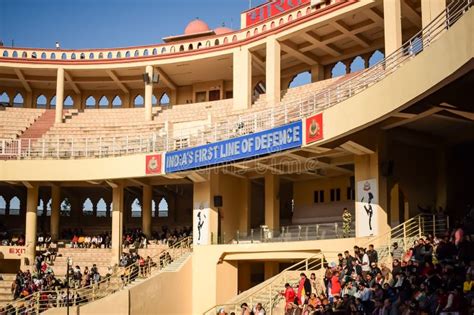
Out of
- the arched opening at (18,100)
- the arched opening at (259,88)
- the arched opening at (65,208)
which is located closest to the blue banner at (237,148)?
the arched opening at (259,88)

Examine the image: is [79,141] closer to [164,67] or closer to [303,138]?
[164,67]

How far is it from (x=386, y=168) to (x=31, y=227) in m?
18.8

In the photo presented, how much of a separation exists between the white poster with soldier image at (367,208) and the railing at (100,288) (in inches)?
378

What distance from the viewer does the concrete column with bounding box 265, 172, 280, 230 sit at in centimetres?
2997

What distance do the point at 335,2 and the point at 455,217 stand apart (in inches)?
458

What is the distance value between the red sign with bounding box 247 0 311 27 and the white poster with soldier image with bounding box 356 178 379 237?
12.3 meters

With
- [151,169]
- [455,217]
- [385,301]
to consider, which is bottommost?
[385,301]

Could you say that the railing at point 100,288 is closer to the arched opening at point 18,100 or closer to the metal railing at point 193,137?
the metal railing at point 193,137

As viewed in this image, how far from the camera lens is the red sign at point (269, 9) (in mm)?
33656

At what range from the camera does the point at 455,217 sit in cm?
2414

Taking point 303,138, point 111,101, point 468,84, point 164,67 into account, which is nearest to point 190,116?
point 164,67

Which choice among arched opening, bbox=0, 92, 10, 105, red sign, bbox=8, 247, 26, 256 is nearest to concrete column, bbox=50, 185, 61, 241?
red sign, bbox=8, 247, 26, 256

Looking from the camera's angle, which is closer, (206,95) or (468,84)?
(468,84)

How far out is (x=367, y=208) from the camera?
930 inches
